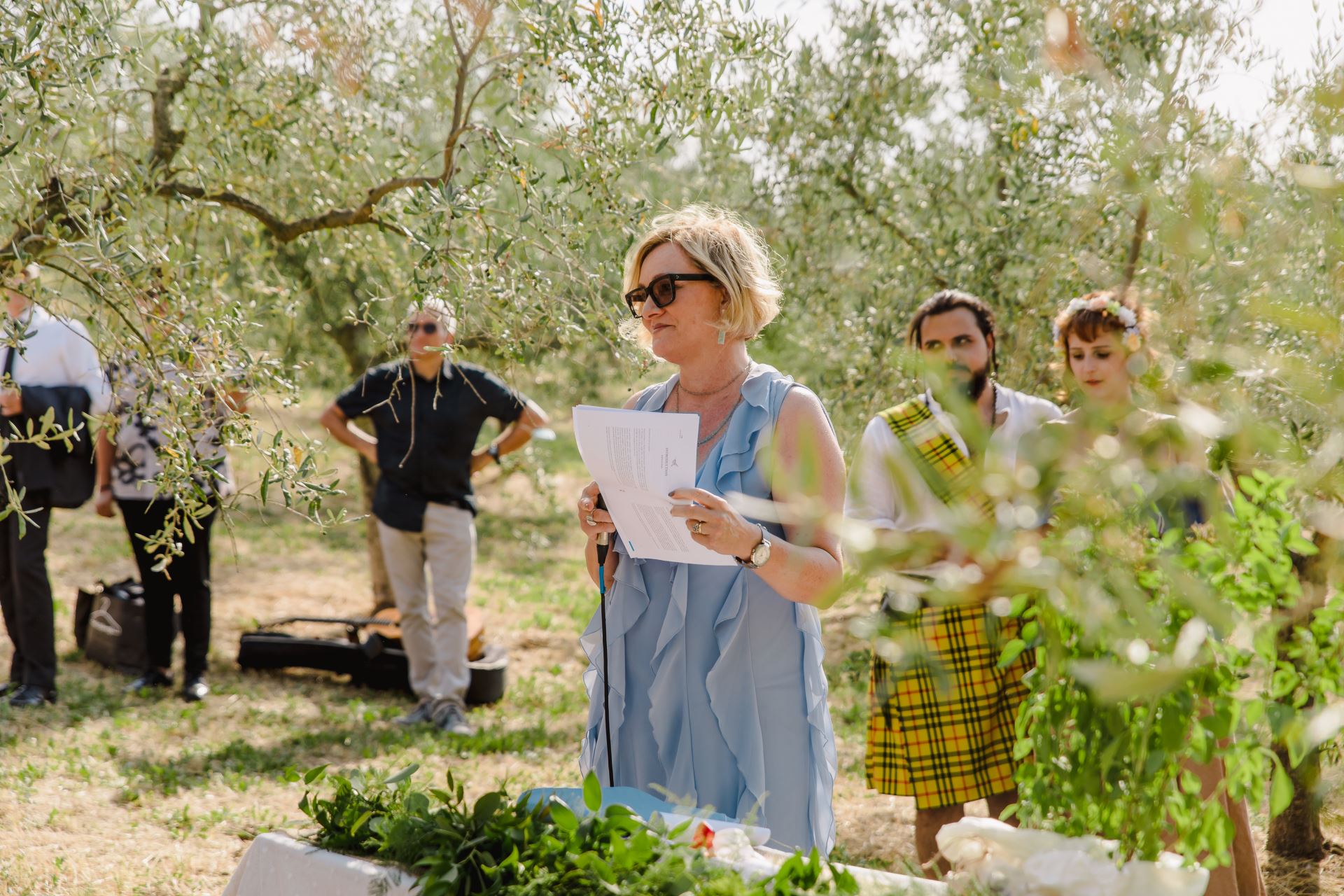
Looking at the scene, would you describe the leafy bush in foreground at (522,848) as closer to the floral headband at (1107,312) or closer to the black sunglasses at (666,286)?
the black sunglasses at (666,286)

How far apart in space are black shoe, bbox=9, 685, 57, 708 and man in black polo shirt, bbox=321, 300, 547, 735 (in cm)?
194

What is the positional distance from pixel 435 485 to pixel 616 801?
14.0 ft

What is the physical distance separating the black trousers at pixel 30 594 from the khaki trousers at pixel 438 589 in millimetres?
1789

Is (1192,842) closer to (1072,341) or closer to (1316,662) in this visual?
(1316,662)

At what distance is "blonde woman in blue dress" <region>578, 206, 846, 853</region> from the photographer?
268cm

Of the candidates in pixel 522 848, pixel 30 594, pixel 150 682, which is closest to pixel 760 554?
pixel 522 848

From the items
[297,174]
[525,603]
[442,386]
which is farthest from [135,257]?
[525,603]

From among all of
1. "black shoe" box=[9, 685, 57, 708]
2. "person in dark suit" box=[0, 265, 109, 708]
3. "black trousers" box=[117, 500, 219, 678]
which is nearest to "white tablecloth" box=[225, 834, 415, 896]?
"person in dark suit" box=[0, 265, 109, 708]

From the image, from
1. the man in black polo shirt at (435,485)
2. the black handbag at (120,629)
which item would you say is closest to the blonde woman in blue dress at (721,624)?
the man in black polo shirt at (435,485)

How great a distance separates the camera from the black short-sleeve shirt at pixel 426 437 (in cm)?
624

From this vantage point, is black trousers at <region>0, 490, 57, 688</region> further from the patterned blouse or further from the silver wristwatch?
the silver wristwatch

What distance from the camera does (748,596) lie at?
9.04 ft

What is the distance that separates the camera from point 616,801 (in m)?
2.16

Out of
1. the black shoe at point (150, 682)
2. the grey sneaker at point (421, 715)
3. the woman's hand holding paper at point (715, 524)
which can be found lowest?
the grey sneaker at point (421, 715)
